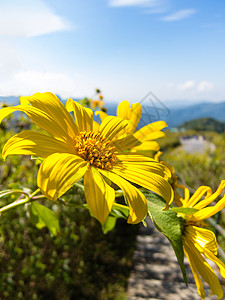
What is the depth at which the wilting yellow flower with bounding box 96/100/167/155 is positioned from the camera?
0.58m

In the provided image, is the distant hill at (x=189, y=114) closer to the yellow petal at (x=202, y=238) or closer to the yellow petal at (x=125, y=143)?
the yellow petal at (x=125, y=143)

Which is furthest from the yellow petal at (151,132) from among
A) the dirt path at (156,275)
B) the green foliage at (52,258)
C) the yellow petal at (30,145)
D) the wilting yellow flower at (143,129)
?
the dirt path at (156,275)

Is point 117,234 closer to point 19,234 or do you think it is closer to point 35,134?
point 19,234

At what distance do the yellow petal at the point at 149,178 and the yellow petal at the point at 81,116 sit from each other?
0.40 ft

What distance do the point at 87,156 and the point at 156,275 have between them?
11.0 ft

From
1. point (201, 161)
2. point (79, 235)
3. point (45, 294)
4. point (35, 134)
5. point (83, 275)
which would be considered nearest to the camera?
point (35, 134)

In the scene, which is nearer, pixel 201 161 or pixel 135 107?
pixel 135 107

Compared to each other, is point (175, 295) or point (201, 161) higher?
point (201, 161)

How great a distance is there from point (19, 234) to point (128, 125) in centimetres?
247

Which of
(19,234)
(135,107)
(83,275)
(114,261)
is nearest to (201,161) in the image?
(114,261)

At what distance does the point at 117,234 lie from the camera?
13.1 ft

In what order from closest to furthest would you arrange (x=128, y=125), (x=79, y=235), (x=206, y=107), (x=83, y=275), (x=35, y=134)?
(x=35, y=134)
(x=128, y=125)
(x=83, y=275)
(x=79, y=235)
(x=206, y=107)

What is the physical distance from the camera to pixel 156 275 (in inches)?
136

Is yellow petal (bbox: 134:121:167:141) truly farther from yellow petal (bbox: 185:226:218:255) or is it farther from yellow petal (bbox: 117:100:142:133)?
yellow petal (bbox: 185:226:218:255)
